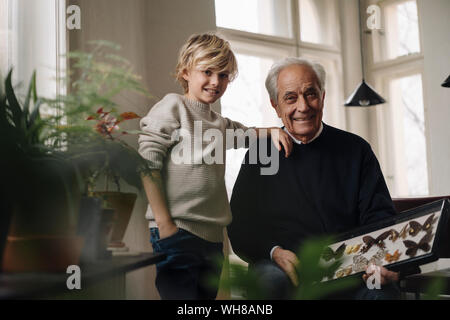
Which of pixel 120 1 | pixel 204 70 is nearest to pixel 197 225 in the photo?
pixel 204 70

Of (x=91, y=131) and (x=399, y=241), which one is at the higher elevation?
(x=91, y=131)

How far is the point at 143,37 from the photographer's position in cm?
277

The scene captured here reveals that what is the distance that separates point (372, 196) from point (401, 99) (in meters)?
4.02

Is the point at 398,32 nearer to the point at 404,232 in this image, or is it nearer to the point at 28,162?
the point at 404,232

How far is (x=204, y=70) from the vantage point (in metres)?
1.55

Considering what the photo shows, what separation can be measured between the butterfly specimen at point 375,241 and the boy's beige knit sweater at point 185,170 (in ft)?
1.54

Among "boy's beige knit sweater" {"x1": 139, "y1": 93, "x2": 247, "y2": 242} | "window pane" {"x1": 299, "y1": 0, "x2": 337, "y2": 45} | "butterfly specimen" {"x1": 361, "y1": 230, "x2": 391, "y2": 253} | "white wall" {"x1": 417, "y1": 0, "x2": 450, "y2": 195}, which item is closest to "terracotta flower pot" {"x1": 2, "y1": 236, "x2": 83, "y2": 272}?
"boy's beige knit sweater" {"x1": 139, "y1": 93, "x2": 247, "y2": 242}

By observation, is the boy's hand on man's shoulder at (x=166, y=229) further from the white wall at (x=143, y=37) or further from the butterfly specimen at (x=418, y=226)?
the white wall at (x=143, y=37)

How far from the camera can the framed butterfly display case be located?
41.8 inches

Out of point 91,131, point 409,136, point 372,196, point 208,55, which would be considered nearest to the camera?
point 91,131

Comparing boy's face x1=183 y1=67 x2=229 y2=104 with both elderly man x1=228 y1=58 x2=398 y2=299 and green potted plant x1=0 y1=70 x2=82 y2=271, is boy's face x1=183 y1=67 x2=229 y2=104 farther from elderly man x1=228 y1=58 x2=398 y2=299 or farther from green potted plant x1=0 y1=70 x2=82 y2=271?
green potted plant x1=0 y1=70 x2=82 y2=271

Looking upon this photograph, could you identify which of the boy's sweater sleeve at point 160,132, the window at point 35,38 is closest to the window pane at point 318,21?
the window at point 35,38

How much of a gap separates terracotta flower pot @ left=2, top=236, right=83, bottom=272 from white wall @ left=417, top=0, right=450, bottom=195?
4.57 m

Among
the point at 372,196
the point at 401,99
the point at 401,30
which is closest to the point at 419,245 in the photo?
the point at 372,196
